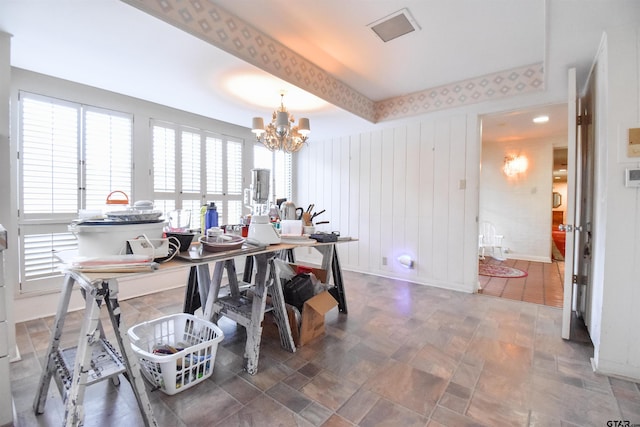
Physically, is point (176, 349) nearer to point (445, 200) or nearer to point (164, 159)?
point (164, 159)

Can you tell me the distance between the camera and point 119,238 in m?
1.21

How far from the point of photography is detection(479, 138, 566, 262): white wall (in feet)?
17.6

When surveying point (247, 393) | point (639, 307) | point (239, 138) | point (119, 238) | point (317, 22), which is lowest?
point (247, 393)

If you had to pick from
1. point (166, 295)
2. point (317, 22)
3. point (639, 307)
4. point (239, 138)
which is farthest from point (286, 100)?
point (639, 307)

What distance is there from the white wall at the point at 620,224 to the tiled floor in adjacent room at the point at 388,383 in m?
0.20

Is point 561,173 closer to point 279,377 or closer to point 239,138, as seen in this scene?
point 239,138

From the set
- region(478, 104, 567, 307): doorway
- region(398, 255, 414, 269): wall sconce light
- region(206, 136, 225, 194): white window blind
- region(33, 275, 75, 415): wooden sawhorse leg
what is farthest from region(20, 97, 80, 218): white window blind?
region(478, 104, 567, 307): doorway

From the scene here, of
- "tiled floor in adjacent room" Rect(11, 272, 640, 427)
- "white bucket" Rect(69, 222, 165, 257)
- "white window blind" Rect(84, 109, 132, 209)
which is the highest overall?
"white window blind" Rect(84, 109, 132, 209)

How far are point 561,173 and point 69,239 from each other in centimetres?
1124

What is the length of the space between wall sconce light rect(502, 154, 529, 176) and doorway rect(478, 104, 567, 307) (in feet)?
0.07

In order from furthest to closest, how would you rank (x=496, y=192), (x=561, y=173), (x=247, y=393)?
(x=561, y=173) < (x=496, y=192) < (x=247, y=393)

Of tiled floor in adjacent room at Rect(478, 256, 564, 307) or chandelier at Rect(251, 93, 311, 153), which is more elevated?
chandelier at Rect(251, 93, 311, 153)

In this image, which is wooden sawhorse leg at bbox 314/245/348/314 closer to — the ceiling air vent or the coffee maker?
the coffee maker

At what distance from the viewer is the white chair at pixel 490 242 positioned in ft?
17.6
